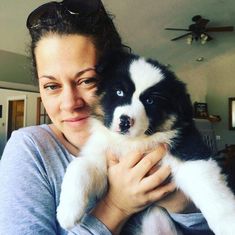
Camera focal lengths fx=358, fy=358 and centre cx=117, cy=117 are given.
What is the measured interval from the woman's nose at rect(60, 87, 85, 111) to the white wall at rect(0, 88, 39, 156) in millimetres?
3792

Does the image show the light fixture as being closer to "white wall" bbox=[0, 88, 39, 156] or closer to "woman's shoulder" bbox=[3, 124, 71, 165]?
"white wall" bbox=[0, 88, 39, 156]

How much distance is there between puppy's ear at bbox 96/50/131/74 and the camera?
1179mm

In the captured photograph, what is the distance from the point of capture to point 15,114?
16.5ft

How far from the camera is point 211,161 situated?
43.4 inches

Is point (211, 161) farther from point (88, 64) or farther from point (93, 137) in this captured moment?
point (88, 64)

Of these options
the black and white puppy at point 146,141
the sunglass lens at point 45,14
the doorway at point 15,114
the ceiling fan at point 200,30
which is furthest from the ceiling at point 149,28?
the black and white puppy at point 146,141

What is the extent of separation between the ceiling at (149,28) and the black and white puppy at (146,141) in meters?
3.14

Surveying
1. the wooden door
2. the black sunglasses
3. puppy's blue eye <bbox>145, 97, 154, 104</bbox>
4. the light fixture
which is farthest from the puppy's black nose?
the light fixture

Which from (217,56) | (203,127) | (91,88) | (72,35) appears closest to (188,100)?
(91,88)

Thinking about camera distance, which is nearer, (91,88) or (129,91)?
(129,91)

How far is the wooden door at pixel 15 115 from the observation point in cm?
493

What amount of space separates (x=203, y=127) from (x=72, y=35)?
19.2 feet

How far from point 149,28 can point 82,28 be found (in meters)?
5.11

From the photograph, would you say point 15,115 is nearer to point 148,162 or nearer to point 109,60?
point 109,60
